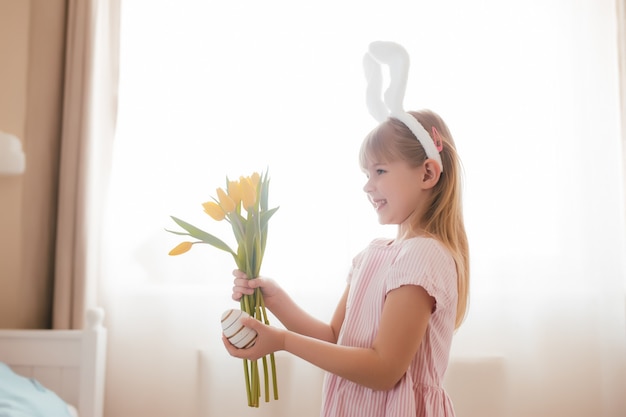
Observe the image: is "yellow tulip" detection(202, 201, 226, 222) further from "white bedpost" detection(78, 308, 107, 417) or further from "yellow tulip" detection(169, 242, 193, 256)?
"white bedpost" detection(78, 308, 107, 417)

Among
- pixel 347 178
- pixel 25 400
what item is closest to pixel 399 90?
pixel 347 178

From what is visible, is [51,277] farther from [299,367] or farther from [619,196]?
[619,196]

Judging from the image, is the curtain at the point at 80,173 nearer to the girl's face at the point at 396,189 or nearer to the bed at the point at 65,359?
the bed at the point at 65,359

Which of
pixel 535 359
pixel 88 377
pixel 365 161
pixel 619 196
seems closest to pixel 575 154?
pixel 619 196

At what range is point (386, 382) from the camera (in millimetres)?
1147

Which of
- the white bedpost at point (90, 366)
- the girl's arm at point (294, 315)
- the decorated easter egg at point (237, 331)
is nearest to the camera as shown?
the decorated easter egg at point (237, 331)

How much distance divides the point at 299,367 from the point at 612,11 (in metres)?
1.69

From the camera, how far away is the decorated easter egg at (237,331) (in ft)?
3.72

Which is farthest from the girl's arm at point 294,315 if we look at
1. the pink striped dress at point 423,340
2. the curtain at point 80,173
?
the curtain at point 80,173

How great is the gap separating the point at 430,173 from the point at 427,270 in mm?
217

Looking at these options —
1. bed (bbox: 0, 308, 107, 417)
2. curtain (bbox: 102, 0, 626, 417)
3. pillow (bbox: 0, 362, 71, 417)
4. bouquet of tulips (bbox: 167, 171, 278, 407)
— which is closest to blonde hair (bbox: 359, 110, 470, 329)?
bouquet of tulips (bbox: 167, 171, 278, 407)

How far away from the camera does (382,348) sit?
1.15 metres

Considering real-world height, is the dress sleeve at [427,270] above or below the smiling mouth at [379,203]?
below

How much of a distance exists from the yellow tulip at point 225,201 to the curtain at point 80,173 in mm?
1072
